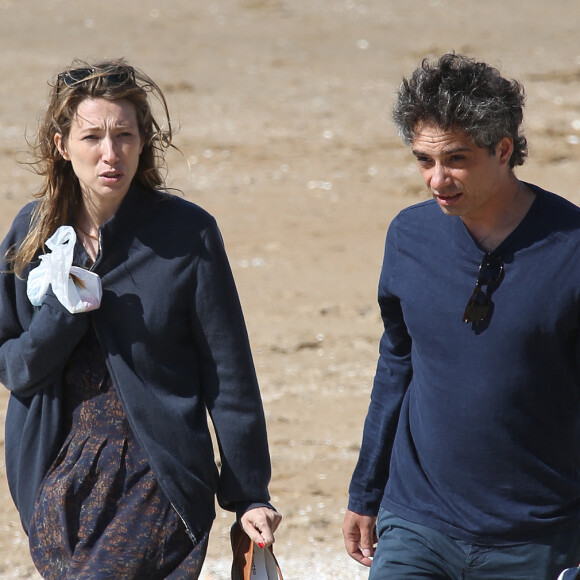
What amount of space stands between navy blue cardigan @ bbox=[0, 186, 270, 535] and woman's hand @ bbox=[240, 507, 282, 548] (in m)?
0.04

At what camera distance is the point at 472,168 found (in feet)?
9.62

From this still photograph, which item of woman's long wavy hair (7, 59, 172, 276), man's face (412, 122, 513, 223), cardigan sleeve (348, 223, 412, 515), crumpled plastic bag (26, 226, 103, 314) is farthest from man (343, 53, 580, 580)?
crumpled plastic bag (26, 226, 103, 314)

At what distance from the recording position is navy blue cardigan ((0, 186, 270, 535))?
3141 mm

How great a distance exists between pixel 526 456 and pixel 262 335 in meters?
5.52

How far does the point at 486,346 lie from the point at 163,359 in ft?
2.67

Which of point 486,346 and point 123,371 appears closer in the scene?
point 486,346

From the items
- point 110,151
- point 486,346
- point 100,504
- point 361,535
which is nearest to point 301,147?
point 361,535

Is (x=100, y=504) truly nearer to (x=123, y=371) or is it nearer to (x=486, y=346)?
(x=123, y=371)

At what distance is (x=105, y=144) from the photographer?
311 cm

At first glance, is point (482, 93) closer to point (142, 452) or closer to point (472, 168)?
point (472, 168)

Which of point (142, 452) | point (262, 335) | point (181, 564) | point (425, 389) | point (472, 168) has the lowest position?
point (262, 335)

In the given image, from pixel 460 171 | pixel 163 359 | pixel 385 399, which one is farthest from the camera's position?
pixel 385 399

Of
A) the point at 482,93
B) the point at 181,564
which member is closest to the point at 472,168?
the point at 482,93

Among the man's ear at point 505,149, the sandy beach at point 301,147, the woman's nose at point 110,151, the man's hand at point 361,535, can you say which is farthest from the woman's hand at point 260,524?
the sandy beach at point 301,147
